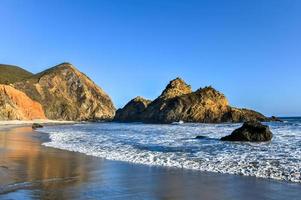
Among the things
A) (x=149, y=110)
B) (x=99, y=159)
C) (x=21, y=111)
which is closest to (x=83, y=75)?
(x=149, y=110)

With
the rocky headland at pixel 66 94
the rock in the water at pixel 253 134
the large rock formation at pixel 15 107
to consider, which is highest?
the rocky headland at pixel 66 94

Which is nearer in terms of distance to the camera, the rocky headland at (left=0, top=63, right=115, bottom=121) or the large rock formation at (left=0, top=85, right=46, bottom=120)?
the large rock formation at (left=0, top=85, right=46, bottom=120)

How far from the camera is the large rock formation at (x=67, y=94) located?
534 ft

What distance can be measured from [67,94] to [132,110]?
33.3 metres

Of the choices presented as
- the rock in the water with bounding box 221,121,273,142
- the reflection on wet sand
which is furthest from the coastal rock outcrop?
the reflection on wet sand

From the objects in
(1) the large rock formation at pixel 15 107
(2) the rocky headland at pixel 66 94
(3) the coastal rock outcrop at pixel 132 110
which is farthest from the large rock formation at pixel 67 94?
(1) the large rock formation at pixel 15 107

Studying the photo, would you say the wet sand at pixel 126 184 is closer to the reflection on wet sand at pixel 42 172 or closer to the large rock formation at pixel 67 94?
the reflection on wet sand at pixel 42 172

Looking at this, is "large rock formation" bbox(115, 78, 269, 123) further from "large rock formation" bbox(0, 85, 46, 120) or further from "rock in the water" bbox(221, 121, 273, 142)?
"rock in the water" bbox(221, 121, 273, 142)

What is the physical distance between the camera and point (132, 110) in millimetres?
161375

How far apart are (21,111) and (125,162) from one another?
349ft

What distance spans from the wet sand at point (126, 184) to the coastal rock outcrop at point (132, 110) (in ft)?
453

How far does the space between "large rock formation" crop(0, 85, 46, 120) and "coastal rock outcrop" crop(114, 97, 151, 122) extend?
32860 millimetres

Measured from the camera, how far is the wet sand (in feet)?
33.3

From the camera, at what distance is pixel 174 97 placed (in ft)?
429
